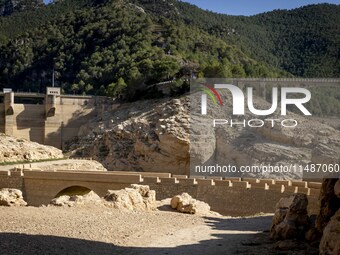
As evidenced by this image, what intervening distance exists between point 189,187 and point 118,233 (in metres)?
8.48

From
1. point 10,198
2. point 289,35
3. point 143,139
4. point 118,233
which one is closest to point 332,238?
point 118,233

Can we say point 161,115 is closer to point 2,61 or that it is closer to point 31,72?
point 31,72

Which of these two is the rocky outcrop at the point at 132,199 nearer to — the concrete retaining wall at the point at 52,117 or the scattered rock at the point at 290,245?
the scattered rock at the point at 290,245

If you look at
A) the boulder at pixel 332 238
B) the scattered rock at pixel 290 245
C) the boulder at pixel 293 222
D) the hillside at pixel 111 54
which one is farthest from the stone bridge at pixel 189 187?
the hillside at pixel 111 54

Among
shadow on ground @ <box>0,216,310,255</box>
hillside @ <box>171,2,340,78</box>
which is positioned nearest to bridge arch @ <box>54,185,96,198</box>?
shadow on ground @ <box>0,216,310,255</box>

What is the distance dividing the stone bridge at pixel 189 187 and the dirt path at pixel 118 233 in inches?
161

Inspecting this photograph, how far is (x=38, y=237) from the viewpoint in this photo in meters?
9.18

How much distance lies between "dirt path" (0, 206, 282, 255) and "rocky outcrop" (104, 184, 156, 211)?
771 millimetres

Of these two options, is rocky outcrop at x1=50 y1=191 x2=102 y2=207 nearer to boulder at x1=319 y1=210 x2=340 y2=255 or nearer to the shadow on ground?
the shadow on ground

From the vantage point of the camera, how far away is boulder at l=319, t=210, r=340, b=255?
7.33 meters

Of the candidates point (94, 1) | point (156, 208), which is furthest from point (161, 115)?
point (94, 1)

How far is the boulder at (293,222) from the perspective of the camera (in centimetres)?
988

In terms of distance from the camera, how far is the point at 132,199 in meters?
14.2

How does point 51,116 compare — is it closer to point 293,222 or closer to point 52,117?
point 52,117
